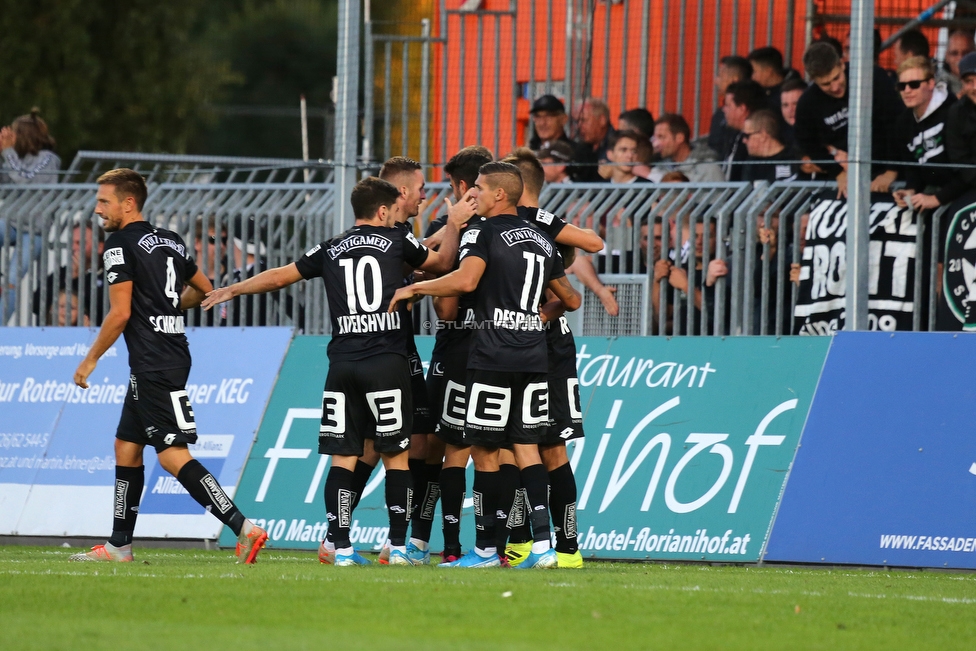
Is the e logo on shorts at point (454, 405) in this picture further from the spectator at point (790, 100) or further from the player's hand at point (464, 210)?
the spectator at point (790, 100)

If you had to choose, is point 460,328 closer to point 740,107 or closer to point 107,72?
point 740,107

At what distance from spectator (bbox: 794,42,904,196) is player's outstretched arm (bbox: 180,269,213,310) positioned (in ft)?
16.8

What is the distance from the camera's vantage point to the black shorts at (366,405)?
876cm

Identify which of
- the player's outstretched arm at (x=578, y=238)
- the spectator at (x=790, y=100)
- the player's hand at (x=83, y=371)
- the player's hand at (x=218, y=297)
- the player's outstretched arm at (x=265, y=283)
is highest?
the spectator at (x=790, y=100)

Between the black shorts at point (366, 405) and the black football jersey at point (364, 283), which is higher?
the black football jersey at point (364, 283)

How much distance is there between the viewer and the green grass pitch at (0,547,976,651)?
5.93m

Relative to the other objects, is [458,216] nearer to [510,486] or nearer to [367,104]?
[510,486]

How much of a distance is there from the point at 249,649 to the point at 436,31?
49.4 ft

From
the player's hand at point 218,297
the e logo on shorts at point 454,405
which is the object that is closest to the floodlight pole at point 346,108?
the player's hand at point 218,297

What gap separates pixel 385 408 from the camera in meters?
8.77

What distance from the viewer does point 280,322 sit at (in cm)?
1326

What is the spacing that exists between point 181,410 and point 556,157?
19.4 ft

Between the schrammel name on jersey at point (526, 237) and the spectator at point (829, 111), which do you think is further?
the spectator at point (829, 111)

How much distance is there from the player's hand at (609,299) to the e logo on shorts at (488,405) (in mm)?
3546
